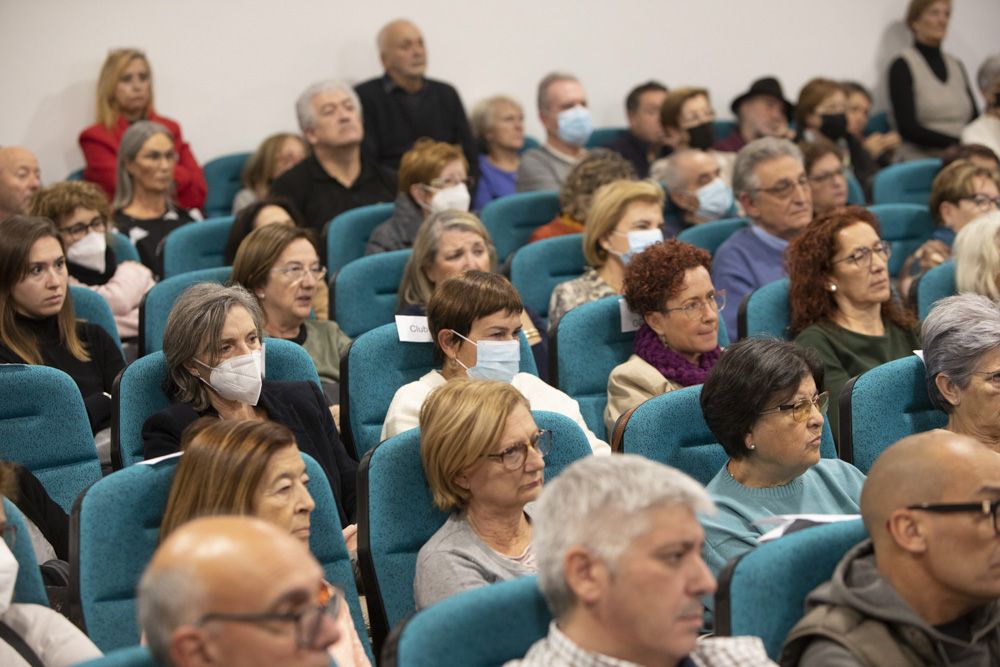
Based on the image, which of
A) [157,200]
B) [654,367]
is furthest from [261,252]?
[157,200]

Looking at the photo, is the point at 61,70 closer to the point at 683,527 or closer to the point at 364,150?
the point at 364,150

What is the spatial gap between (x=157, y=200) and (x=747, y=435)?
149 inches

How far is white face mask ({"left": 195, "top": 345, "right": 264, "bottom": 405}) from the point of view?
3.38 meters

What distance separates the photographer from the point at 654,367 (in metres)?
3.99

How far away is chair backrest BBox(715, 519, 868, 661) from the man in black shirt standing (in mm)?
4051

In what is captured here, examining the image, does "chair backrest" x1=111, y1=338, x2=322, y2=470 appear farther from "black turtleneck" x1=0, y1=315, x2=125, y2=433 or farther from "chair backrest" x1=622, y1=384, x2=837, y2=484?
"chair backrest" x1=622, y1=384, x2=837, y2=484

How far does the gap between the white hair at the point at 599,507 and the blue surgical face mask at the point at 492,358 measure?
5.06ft

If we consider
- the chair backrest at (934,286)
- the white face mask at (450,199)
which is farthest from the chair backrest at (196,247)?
the chair backrest at (934,286)

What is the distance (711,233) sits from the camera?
557cm

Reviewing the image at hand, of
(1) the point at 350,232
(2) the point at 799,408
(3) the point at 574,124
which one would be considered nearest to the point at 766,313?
(2) the point at 799,408

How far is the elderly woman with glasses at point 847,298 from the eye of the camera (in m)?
4.18

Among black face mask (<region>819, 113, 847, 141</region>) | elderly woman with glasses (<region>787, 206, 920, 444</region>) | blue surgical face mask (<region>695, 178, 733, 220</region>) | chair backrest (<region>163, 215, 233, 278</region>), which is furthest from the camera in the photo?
black face mask (<region>819, 113, 847, 141</region>)

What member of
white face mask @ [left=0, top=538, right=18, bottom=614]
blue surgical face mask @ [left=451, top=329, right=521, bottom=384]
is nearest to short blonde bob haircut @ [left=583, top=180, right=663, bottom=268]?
blue surgical face mask @ [left=451, top=329, right=521, bottom=384]

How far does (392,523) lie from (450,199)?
293cm
